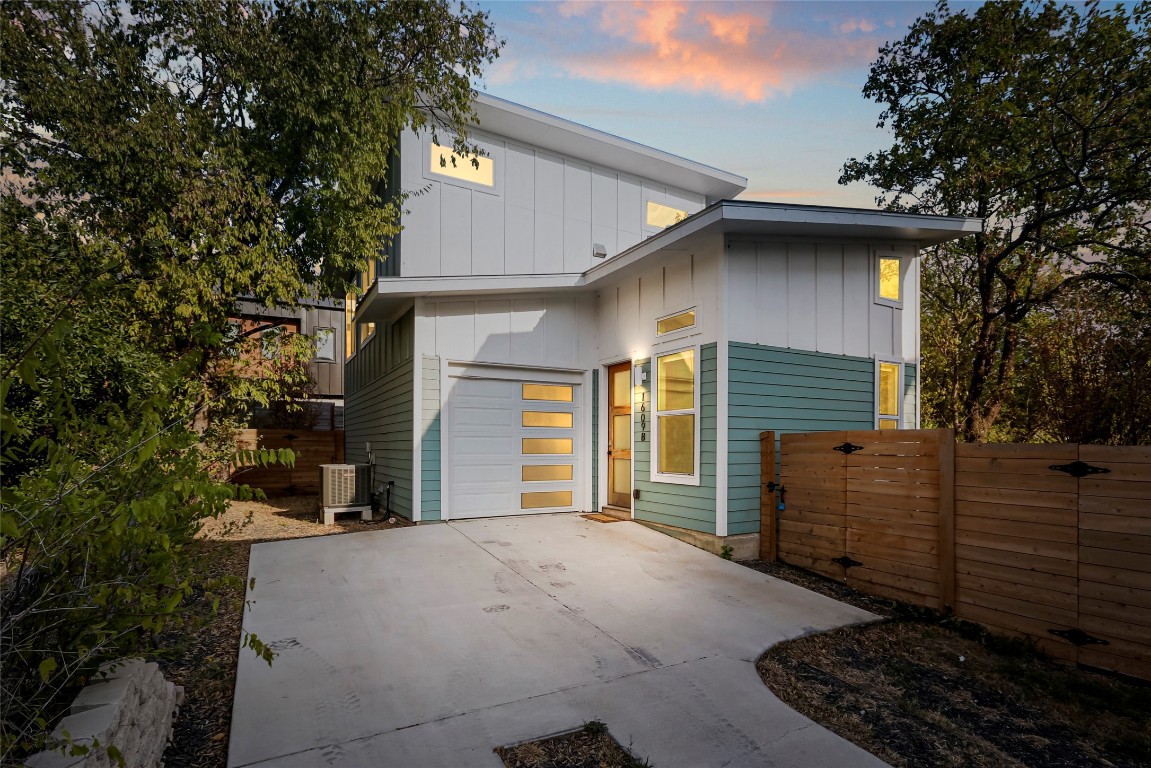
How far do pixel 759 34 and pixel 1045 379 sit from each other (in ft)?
20.2

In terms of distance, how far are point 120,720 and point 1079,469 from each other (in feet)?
17.5

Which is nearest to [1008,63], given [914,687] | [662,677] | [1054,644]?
[1054,644]

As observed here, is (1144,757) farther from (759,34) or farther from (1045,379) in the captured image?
(759,34)

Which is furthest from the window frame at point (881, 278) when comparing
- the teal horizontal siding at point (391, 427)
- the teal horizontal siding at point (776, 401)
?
the teal horizontal siding at point (391, 427)

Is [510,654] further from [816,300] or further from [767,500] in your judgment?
[816,300]

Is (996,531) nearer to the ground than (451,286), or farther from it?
nearer to the ground

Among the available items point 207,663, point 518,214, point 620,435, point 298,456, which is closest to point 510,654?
point 207,663

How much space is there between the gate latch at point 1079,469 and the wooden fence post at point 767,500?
262cm

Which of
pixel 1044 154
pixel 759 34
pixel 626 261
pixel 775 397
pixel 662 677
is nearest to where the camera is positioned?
pixel 662 677

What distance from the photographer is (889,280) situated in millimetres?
7391

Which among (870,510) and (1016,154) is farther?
(1016,154)

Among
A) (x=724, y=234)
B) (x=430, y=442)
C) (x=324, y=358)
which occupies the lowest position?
(x=430, y=442)

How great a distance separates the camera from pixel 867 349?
7.24 metres

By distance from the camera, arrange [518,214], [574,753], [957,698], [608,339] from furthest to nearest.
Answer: [518,214]
[608,339]
[957,698]
[574,753]
